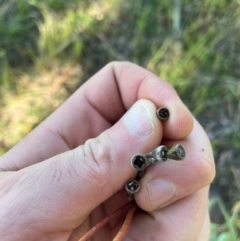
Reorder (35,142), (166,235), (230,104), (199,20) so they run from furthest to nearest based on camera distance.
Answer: (199,20) < (230,104) < (35,142) < (166,235)

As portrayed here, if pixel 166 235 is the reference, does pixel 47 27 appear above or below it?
above

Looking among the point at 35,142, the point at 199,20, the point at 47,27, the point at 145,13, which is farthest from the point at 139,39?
the point at 35,142

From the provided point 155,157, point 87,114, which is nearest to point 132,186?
point 155,157

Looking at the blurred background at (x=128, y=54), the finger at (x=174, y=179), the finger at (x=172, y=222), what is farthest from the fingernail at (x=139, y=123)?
the blurred background at (x=128, y=54)

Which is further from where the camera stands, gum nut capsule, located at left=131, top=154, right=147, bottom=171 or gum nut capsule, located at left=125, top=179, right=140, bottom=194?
gum nut capsule, located at left=125, top=179, right=140, bottom=194

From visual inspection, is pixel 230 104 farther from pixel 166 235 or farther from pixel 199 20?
pixel 166 235

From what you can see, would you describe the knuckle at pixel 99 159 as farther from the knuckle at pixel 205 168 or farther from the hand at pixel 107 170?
the knuckle at pixel 205 168

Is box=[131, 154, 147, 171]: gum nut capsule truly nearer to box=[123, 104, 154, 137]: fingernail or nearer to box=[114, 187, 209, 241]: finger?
box=[123, 104, 154, 137]: fingernail

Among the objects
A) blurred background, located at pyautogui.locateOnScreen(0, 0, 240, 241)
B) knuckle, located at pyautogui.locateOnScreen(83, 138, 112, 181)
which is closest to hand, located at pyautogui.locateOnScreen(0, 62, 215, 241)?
knuckle, located at pyautogui.locateOnScreen(83, 138, 112, 181)
